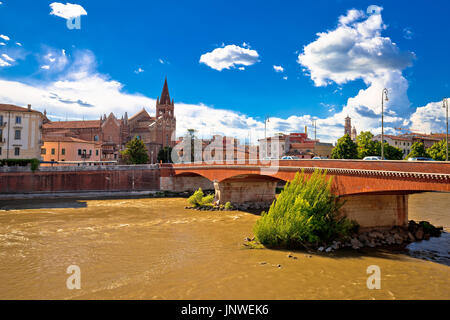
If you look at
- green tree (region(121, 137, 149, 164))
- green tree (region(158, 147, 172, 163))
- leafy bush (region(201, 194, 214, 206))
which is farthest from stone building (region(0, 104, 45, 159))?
leafy bush (region(201, 194, 214, 206))

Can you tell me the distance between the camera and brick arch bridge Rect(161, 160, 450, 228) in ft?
46.1

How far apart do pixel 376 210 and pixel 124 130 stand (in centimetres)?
8816

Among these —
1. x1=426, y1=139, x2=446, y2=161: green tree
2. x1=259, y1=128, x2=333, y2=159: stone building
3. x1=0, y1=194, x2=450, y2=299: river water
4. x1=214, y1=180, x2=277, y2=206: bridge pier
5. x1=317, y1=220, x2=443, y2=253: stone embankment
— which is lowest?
x1=0, y1=194, x2=450, y2=299: river water

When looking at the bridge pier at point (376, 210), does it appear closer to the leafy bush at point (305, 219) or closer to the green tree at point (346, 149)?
the leafy bush at point (305, 219)

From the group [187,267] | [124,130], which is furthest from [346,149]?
[124,130]

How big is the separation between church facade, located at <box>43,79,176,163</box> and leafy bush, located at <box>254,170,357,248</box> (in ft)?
226

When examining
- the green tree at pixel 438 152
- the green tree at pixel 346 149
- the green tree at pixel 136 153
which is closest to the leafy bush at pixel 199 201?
the green tree at pixel 346 149

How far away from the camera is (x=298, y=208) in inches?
708

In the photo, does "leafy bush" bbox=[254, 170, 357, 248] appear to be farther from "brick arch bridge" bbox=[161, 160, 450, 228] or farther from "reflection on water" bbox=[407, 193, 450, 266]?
"reflection on water" bbox=[407, 193, 450, 266]

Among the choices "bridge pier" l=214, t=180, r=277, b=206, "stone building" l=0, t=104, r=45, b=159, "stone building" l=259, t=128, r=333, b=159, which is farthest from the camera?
"stone building" l=259, t=128, r=333, b=159

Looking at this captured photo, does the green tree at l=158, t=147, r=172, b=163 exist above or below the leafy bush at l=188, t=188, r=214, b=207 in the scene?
above

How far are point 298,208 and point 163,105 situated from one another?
9210 centimetres

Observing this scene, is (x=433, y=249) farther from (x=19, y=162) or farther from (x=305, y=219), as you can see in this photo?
(x=19, y=162)
